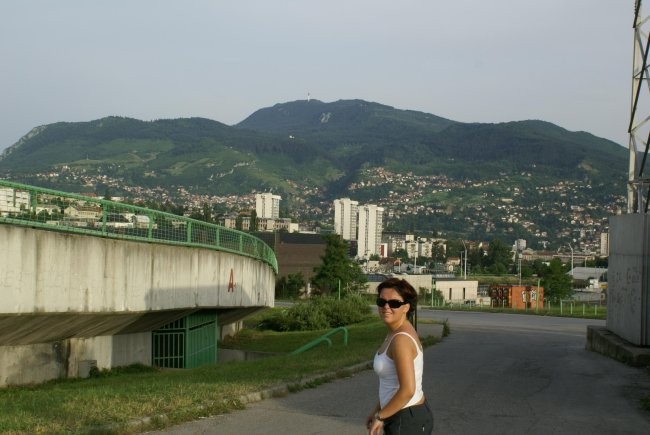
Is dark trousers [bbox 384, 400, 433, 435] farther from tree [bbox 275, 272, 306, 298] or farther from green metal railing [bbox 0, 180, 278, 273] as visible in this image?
tree [bbox 275, 272, 306, 298]

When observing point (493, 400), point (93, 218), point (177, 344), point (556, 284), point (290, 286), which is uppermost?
point (93, 218)

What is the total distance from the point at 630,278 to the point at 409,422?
47.9 feet

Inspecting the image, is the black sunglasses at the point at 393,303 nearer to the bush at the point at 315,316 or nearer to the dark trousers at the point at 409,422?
the dark trousers at the point at 409,422

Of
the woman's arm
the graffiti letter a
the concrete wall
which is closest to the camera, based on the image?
the woman's arm

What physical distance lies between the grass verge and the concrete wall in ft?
18.8

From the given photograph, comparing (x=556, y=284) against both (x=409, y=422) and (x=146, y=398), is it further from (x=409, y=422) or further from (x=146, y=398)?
(x=409, y=422)

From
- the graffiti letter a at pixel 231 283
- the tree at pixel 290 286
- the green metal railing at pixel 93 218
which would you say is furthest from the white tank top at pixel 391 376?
the tree at pixel 290 286

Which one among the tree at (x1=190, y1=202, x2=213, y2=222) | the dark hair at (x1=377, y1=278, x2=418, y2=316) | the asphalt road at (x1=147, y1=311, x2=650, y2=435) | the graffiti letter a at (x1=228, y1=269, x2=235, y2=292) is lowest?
the asphalt road at (x1=147, y1=311, x2=650, y2=435)

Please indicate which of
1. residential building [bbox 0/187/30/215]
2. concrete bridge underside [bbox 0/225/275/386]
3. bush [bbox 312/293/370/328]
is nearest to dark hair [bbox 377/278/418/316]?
concrete bridge underside [bbox 0/225/275/386]

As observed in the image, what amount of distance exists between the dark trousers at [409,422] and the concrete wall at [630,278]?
519 inches

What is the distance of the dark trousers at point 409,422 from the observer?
6180mm

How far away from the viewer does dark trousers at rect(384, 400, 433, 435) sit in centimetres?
618

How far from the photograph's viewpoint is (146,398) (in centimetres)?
1144

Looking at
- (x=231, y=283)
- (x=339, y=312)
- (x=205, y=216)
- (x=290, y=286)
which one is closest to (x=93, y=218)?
(x=231, y=283)
